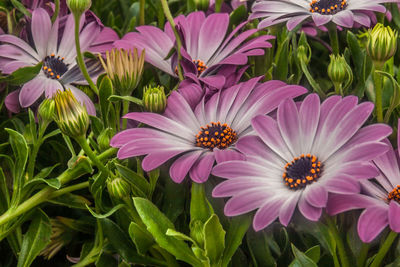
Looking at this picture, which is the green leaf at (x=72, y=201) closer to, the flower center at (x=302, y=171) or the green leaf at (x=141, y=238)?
the green leaf at (x=141, y=238)

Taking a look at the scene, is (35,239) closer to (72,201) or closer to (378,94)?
(72,201)

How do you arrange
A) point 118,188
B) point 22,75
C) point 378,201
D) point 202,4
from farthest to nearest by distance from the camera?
1. point 202,4
2. point 22,75
3. point 118,188
4. point 378,201

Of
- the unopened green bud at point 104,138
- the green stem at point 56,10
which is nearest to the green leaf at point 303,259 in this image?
the unopened green bud at point 104,138

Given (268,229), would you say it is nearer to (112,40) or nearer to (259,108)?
(259,108)

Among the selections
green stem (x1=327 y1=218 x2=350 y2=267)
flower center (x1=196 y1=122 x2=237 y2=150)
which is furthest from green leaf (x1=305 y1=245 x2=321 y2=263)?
flower center (x1=196 y1=122 x2=237 y2=150)

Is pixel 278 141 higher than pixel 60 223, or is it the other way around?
pixel 278 141

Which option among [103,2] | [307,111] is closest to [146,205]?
[307,111]

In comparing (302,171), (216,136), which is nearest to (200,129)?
(216,136)
